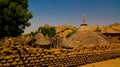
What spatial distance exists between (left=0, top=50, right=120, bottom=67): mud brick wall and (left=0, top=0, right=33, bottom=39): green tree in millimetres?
12209

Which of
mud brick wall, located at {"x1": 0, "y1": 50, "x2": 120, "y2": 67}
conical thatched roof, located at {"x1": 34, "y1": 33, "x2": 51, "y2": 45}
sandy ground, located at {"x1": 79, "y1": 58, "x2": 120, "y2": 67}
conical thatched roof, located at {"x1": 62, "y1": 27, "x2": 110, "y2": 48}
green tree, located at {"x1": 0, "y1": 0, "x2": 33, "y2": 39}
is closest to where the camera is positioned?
mud brick wall, located at {"x1": 0, "y1": 50, "x2": 120, "y2": 67}

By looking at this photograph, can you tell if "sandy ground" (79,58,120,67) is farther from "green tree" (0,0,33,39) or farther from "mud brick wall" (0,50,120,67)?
"green tree" (0,0,33,39)

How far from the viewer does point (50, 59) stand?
30.6 ft

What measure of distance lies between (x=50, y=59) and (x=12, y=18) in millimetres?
14928

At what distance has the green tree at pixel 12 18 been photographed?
22.8 meters

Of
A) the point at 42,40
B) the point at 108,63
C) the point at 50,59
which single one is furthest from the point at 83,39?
the point at 50,59

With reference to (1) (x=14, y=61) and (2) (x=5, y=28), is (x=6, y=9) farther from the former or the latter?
(1) (x=14, y=61)

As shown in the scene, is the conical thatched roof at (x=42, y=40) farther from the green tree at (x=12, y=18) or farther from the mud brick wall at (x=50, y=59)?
the mud brick wall at (x=50, y=59)

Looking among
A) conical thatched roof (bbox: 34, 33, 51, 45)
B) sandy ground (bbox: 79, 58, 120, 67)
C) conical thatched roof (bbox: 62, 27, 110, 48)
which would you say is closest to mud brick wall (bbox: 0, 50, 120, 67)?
sandy ground (bbox: 79, 58, 120, 67)

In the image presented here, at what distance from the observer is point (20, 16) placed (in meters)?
23.5

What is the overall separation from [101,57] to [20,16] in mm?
12235

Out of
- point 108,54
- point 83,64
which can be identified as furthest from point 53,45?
point 83,64

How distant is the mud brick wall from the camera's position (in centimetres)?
742

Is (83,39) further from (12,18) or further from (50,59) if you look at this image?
(50,59)
